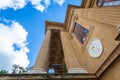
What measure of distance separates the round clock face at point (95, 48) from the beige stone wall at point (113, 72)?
1683mm

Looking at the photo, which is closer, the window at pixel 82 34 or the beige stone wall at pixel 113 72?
the beige stone wall at pixel 113 72

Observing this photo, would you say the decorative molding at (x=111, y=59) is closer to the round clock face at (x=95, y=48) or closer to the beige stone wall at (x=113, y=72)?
the beige stone wall at (x=113, y=72)

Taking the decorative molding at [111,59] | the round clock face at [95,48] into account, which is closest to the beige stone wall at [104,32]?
the round clock face at [95,48]

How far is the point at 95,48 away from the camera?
980cm

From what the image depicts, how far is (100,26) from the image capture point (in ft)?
31.6

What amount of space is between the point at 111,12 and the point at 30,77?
5.93 meters

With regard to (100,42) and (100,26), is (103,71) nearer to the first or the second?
(100,42)

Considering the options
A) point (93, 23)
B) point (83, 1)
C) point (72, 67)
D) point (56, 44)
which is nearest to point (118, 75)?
point (72, 67)

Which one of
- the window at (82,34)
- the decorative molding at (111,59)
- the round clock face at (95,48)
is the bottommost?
the window at (82,34)

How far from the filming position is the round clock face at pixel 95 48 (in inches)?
363

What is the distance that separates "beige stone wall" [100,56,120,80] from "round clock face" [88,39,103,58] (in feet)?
5.52

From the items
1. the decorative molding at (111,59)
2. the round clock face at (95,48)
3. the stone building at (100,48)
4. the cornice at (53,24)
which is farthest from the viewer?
the cornice at (53,24)

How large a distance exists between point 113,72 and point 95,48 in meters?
2.89

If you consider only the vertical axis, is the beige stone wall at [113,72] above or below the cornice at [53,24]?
above
